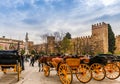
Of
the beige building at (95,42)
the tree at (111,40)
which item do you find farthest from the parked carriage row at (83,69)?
the tree at (111,40)

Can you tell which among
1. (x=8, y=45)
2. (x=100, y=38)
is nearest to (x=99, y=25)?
(x=100, y=38)

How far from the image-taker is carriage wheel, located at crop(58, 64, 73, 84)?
12796 millimetres

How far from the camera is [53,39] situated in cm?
9600

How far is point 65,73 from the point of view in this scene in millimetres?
13188

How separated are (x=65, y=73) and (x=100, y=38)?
84507 millimetres

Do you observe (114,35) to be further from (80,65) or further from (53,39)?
(80,65)

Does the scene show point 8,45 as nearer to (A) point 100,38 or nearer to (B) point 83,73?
(A) point 100,38

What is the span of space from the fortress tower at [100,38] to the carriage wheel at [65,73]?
3088 inches

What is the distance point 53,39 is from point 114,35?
63.2 ft

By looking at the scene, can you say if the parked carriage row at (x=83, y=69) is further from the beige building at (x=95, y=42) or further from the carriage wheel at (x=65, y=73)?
the beige building at (x=95, y=42)

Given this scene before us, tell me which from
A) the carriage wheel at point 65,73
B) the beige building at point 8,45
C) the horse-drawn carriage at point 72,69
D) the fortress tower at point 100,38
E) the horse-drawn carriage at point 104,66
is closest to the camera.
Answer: the carriage wheel at point 65,73

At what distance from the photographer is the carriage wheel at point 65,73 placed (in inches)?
504

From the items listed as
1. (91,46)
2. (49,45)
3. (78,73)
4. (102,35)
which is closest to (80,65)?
(78,73)

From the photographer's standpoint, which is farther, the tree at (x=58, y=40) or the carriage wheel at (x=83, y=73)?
the tree at (x=58, y=40)
